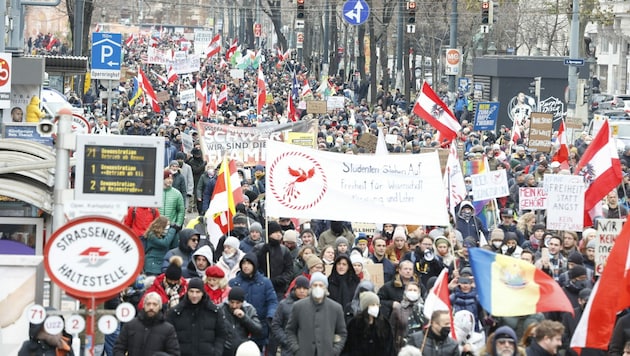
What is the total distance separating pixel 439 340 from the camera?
36.0 feet

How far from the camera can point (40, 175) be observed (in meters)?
14.0

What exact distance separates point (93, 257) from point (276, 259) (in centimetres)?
534

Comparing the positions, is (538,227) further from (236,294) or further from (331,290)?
(236,294)

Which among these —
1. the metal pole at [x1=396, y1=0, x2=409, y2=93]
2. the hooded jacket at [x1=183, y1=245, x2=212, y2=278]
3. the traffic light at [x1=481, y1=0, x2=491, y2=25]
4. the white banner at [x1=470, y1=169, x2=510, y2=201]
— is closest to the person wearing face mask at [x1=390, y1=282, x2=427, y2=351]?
the hooded jacket at [x1=183, y1=245, x2=212, y2=278]

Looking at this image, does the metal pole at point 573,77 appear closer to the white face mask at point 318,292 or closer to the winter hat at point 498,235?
the winter hat at point 498,235

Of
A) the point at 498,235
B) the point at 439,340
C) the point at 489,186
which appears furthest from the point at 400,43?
the point at 439,340


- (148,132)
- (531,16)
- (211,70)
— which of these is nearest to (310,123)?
(148,132)

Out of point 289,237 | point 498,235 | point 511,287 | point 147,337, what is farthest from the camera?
point 498,235

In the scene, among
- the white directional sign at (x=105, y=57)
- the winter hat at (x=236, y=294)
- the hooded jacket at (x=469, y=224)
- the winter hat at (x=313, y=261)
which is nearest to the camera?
the winter hat at (x=236, y=294)

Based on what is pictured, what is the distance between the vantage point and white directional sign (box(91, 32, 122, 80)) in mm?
23297

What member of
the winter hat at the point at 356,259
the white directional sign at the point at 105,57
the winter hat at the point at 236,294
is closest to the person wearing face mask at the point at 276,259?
the winter hat at the point at 356,259

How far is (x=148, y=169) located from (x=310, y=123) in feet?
49.3

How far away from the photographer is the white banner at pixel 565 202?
53.9 feet

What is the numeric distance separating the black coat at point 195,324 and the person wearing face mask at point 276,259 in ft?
8.60
